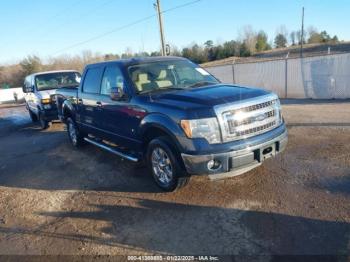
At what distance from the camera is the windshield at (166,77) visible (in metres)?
5.33

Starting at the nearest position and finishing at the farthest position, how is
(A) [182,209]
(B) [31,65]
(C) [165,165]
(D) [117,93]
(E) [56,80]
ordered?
(A) [182,209], (C) [165,165], (D) [117,93], (E) [56,80], (B) [31,65]

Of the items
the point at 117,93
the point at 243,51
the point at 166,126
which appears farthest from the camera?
the point at 243,51

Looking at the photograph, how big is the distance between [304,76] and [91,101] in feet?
35.1

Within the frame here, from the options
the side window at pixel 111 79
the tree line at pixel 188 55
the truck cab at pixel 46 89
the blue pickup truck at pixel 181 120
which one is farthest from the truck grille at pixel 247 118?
the tree line at pixel 188 55

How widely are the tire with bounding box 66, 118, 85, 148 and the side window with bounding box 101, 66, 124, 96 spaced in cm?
211

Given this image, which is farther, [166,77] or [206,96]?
[166,77]

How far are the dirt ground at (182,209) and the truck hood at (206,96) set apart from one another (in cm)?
135

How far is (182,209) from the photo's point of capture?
4.35 m

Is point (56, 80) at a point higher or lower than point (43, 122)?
higher

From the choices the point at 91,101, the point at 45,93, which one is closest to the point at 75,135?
the point at 91,101

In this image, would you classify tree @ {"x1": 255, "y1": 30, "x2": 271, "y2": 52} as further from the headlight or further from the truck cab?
the headlight

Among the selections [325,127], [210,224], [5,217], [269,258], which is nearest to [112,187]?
[5,217]

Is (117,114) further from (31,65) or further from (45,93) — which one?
(31,65)

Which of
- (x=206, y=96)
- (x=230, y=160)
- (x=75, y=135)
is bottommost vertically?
(x=75, y=135)
